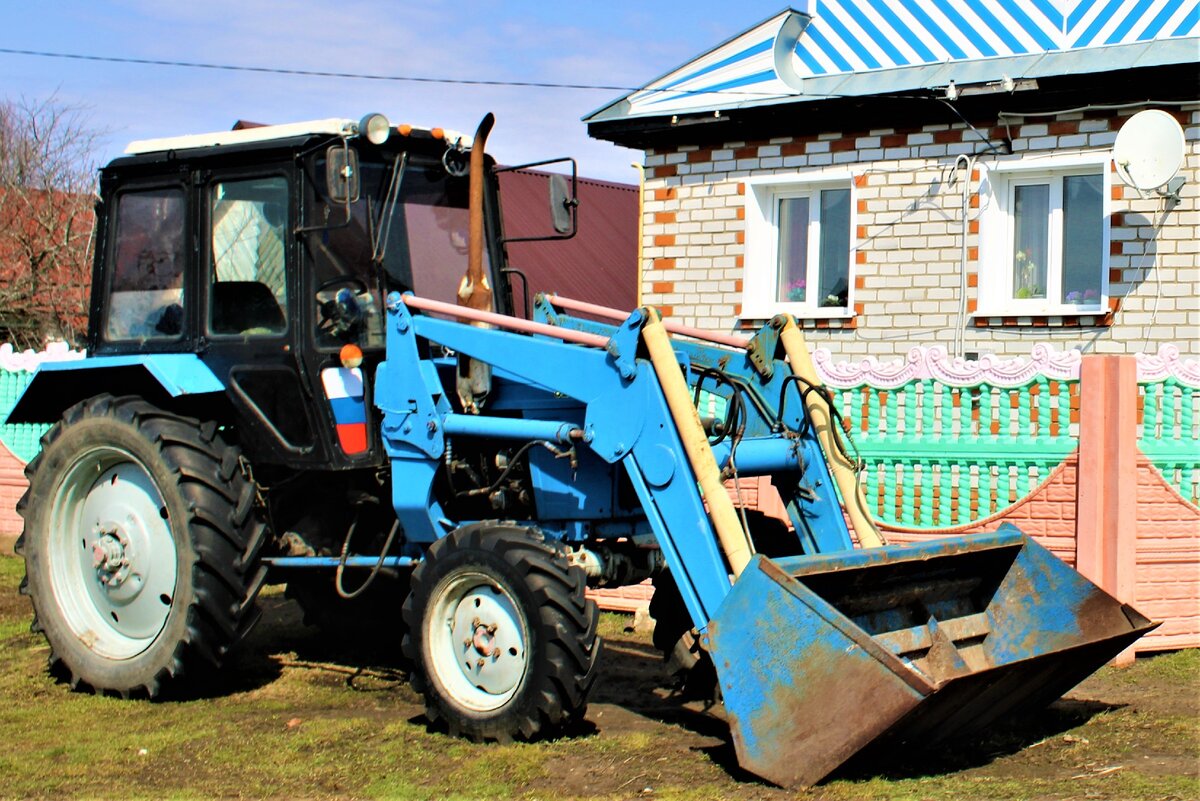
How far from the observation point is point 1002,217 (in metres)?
11.1

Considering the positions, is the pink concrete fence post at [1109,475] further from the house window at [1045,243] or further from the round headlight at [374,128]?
the round headlight at [374,128]

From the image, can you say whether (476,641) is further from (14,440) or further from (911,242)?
(14,440)

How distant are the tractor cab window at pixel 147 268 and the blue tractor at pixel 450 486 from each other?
0.06 feet

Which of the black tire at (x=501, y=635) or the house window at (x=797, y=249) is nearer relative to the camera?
the black tire at (x=501, y=635)

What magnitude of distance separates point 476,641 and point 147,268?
2723 millimetres

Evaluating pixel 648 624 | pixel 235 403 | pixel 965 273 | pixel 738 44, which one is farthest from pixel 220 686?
pixel 738 44

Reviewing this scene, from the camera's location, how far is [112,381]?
7020mm

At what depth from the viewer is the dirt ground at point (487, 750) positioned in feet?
16.2

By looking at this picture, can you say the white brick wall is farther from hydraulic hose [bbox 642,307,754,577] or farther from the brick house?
hydraulic hose [bbox 642,307,754,577]

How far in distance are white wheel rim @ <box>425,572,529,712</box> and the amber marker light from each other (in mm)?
1219

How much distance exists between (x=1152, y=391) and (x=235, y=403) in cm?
478

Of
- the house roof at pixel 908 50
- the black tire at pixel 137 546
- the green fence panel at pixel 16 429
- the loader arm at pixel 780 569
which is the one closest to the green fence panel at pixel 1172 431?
the loader arm at pixel 780 569

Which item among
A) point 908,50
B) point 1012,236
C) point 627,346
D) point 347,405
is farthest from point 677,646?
point 908,50

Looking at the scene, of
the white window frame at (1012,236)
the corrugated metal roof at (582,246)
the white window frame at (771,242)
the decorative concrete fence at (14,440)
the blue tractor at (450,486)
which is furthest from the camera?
the corrugated metal roof at (582,246)
